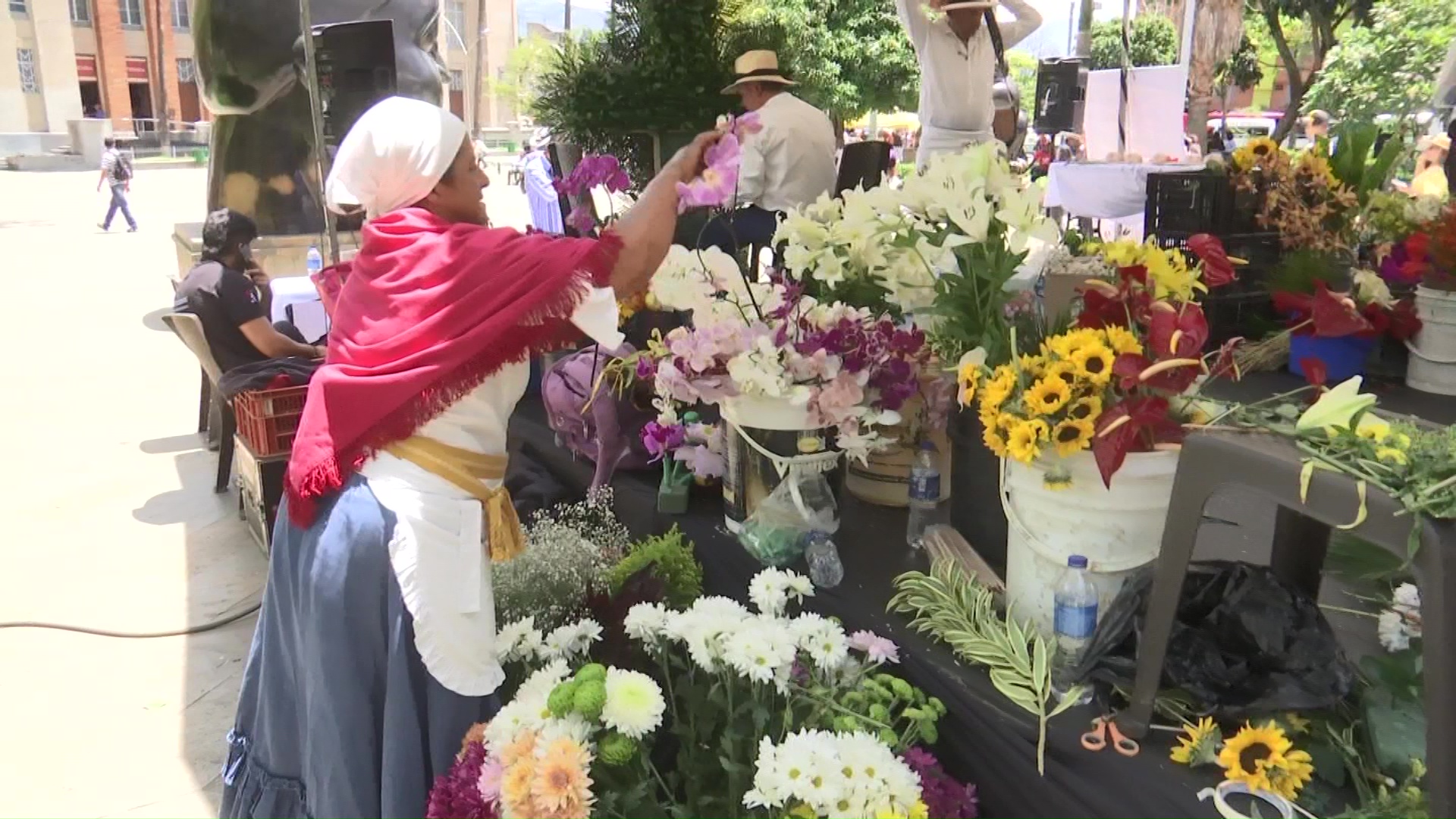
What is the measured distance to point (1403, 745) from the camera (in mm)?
1126

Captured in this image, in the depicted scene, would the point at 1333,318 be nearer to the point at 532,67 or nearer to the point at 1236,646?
the point at 1236,646

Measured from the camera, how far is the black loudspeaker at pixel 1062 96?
12.2 m

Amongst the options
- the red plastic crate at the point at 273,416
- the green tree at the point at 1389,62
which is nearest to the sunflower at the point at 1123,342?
the red plastic crate at the point at 273,416

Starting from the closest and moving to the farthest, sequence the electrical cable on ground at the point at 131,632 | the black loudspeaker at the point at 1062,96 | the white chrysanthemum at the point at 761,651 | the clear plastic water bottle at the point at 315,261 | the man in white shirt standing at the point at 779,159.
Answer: the white chrysanthemum at the point at 761,651
the electrical cable on ground at the point at 131,632
the man in white shirt standing at the point at 779,159
the clear plastic water bottle at the point at 315,261
the black loudspeaker at the point at 1062,96

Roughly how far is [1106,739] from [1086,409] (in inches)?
16.5

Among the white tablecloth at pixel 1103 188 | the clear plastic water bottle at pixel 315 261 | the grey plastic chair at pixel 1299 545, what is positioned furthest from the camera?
the clear plastic water bottle at pixel 315 261

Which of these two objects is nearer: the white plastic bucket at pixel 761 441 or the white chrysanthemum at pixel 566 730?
the white chrysanthemum at pixel 566 730

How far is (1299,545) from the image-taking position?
4.67 ft

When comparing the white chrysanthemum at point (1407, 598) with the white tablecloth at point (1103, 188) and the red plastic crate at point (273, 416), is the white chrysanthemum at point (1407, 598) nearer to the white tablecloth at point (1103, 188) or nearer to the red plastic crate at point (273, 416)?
the white tablecloth at point (1103, 188)

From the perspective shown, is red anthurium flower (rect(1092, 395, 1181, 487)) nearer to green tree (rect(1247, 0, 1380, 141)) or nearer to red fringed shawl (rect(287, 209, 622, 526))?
red fringed shawl (rect(287, 209, 622, 526))

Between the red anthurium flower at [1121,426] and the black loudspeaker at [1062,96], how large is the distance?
39.1 feet

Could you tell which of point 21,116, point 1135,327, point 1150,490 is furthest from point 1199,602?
point 21,116

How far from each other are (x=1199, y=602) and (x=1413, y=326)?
5.01 ft

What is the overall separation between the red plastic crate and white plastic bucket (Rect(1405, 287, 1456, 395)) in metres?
3.54
